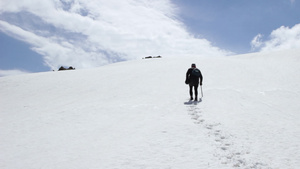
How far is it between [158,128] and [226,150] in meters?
2.53

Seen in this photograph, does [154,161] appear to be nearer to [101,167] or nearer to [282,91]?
[101,167]

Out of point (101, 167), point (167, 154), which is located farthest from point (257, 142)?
point (101, 167)

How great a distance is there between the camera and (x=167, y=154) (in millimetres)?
5285

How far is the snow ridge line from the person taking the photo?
15.3 ft

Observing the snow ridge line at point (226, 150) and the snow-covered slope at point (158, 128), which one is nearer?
the snow ridge line at point (226, 150)

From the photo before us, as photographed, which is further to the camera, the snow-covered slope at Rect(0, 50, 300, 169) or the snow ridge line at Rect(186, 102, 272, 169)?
the snow-covered slope at Rect(0, 50, 300, 169)

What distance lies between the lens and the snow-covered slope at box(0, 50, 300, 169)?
5.07 meters

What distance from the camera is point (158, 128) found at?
727 centimetres

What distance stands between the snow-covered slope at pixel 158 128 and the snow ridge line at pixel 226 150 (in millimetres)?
23

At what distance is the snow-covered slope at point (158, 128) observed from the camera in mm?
5070

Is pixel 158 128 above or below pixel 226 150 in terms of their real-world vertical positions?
above

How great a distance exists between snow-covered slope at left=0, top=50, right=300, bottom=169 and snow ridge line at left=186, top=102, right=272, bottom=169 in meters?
0.02

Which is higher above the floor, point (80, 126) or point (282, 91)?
point (282, 91)

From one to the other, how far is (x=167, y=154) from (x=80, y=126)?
4.22 m
